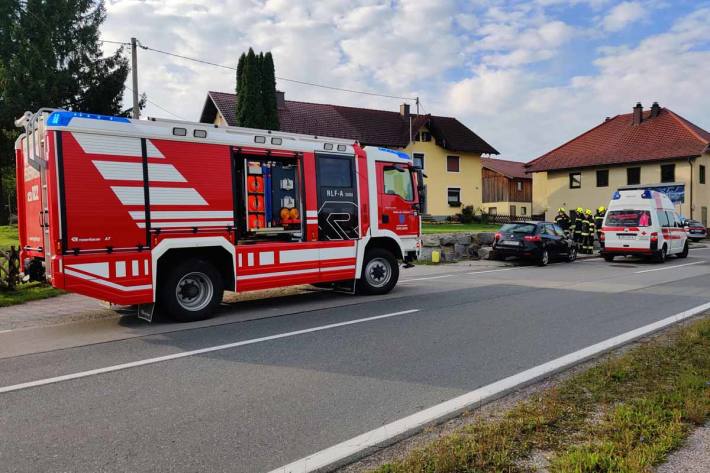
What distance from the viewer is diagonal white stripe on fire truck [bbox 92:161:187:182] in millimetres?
7535

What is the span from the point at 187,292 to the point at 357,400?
4680mm

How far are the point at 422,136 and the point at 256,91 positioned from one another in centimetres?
1704

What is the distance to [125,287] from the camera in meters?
7.65

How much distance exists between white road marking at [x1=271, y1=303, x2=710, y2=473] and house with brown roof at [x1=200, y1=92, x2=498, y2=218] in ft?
110

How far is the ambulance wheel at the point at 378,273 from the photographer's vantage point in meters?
10.9

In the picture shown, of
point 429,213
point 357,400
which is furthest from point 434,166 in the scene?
point 357,400

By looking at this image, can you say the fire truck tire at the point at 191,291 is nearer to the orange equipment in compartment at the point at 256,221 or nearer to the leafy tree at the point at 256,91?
the orange equipment in compartment at the point at 256,221

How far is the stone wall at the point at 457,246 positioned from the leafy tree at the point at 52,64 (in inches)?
975

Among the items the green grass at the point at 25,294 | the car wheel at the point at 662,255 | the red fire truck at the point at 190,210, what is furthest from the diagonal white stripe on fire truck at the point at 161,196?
the car wheel at the point at 662,255

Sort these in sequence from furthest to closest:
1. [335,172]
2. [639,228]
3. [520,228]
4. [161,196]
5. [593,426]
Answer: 1. [639,228]
2. [520,228]
3. [335,172]
4. [161,196]
5. [593,426]

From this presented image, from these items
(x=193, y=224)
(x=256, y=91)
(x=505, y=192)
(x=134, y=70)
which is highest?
(x=256, y=91)

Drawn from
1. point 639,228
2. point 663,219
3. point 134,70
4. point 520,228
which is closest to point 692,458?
point 520,228

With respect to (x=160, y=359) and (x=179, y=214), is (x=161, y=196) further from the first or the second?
(x=160, y=359)

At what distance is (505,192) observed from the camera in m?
58.9
